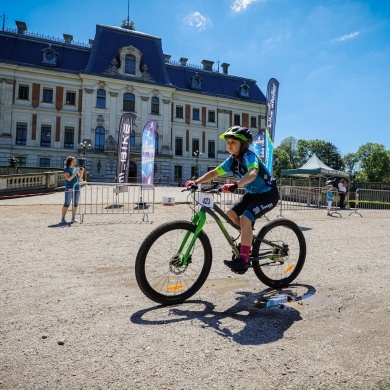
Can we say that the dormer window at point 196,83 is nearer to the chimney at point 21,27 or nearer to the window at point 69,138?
the window at point 69,138

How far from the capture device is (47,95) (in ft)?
122

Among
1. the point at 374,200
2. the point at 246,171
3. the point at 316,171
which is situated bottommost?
the point at 374,200

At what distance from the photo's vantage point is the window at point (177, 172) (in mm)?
41653

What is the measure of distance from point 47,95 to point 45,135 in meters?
5.10

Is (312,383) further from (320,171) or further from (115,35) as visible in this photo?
(115,35)

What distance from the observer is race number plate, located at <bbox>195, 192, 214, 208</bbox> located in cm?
325

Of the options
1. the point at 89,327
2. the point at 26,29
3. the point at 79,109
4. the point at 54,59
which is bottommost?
the point at 89,327

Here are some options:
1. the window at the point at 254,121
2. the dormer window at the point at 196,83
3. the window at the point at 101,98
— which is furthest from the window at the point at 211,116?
the window at the point at 101,98

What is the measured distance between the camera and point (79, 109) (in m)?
37.9

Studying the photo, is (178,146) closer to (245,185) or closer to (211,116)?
(211,116)

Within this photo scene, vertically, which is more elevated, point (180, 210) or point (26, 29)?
point (26, 29)

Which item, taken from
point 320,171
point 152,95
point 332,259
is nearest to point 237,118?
point 152,95

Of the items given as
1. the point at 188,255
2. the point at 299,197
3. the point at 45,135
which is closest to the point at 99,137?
the point at 45,135

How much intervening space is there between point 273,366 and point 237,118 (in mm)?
46487
